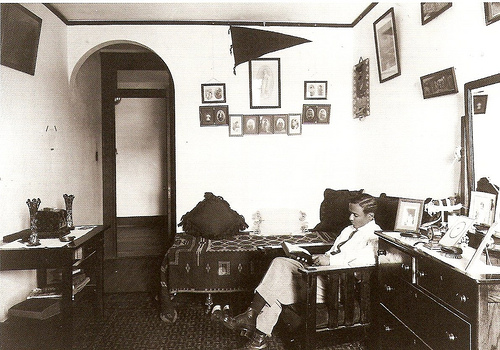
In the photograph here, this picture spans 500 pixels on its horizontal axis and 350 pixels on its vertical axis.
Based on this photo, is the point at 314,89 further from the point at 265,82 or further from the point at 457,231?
the point at 457,231

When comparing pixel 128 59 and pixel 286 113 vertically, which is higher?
pixel 128 59

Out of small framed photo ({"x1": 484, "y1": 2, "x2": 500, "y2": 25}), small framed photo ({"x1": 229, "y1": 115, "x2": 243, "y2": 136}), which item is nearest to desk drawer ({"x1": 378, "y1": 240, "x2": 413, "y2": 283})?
small framed photo ({"x1": 484, "y1": 2, "x2": 500, "y2": 25})

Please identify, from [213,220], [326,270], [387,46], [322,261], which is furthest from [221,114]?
[326,270]

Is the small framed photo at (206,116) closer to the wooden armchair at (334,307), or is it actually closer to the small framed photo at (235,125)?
the small framed photo at (235,125)

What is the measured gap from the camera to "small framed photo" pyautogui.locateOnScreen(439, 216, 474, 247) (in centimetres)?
211

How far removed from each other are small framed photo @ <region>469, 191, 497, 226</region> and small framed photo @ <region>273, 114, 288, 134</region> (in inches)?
104

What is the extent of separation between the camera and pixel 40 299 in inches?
129

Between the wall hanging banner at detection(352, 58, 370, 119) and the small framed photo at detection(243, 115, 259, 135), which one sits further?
the small framed photo at detection(243, 115, 259, 135)

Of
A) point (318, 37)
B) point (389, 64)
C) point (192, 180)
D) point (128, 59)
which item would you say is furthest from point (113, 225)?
point (389, 64)

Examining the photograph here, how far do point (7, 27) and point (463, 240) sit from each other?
139 inches

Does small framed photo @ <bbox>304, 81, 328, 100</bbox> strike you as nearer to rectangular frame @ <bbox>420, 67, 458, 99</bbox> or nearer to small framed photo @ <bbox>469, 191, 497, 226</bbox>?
rectangular frame @ <bbox>420, 67, 458, 99</bbox>

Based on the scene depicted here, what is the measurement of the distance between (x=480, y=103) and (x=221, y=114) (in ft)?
9.43

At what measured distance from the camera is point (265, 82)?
15.7 ft

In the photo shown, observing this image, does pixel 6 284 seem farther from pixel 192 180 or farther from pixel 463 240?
pixel 463 240
